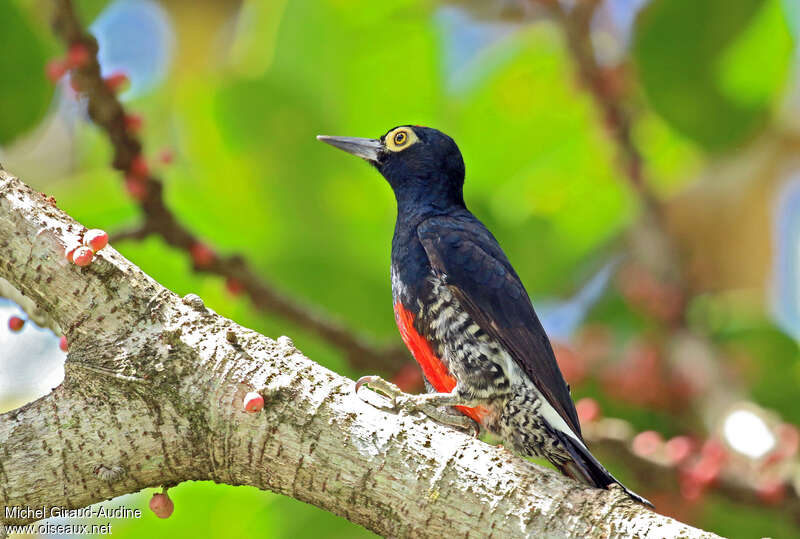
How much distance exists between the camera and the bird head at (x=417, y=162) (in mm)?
3369

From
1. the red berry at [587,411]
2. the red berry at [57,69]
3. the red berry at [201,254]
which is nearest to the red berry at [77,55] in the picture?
the red berry at [57,69]

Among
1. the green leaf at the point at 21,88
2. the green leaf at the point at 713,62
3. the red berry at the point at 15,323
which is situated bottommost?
the red berry at the point at 15,323

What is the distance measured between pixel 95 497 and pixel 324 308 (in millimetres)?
2037

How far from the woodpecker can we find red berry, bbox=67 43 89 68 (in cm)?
111

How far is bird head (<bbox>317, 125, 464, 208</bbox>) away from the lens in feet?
11.1

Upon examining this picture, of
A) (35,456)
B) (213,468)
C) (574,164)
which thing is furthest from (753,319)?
(35,456)

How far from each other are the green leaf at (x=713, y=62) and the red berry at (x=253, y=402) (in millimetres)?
2715

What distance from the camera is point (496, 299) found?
9.29ft

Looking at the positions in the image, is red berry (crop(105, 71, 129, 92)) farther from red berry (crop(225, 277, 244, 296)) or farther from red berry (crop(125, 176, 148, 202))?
red berry (crop(225, 277, 244, 296))

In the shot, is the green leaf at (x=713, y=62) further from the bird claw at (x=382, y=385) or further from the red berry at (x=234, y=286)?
the bird claw at (x=382, y=385)

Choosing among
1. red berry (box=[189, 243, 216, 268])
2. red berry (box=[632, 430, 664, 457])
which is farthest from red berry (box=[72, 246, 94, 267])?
red berry (box=[632, 430, 664, 457])

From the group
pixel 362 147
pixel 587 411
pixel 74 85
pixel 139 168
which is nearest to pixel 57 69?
pixel 74 85

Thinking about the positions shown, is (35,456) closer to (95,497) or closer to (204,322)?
(95,497)

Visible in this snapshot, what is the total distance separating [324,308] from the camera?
3887 millimetres
